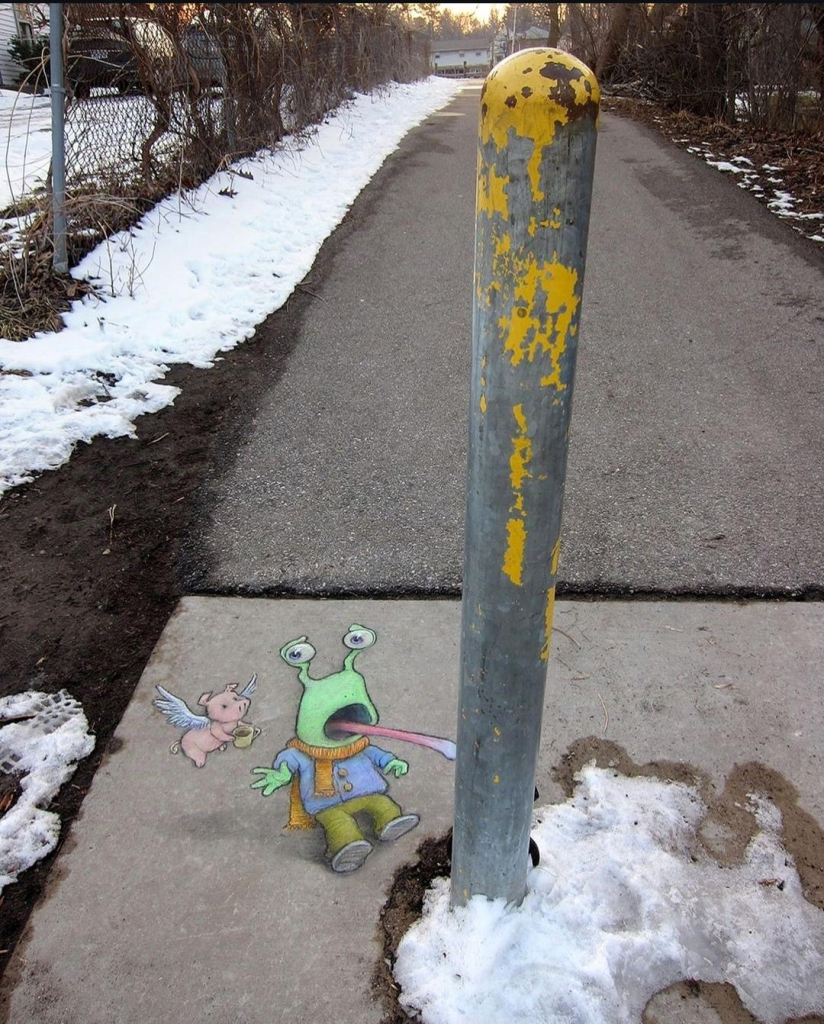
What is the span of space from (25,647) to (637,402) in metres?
3.15

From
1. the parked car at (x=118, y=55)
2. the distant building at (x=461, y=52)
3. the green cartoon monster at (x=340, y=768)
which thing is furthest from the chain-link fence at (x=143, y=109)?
the distant building at (x=461, y=52)

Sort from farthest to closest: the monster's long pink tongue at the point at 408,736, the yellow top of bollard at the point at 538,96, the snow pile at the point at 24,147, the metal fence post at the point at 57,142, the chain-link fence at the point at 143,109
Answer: the snow pile at the point at 24,147, the chain-link fence at the point at 143,109, the metal fence post at the point at 57,142, the monster's long pink tongue at the point at 408,736, the yellow top of bollard at the point at 538,96

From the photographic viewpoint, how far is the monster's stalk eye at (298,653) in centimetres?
237

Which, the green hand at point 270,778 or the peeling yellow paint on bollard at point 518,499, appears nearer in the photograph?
the peeling yellow paint on bollard at point 518,499

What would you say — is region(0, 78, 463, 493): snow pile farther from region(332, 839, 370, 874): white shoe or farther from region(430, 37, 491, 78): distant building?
region(430, 37, 491, 78): distant building

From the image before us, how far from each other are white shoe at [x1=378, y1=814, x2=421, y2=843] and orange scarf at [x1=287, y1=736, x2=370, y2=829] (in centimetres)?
18

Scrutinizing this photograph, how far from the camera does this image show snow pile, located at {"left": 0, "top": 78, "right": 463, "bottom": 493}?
3.74 metres

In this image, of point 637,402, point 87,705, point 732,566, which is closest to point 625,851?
point 732,566

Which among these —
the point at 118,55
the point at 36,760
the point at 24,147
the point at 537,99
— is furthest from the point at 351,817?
the point at 24,147

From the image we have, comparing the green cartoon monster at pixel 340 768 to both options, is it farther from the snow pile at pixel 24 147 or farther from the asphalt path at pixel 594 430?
the snow pile at pixel 24 147

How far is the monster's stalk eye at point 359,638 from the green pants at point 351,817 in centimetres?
57

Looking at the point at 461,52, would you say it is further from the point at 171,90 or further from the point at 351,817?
the point at 351,817

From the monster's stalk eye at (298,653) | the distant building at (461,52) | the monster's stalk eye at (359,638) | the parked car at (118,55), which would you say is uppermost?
the distant building at (461,52)

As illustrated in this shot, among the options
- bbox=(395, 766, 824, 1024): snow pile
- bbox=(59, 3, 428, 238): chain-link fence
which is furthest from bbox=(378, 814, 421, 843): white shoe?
bbox=(59, 3, 428, 238): chain-link fence
